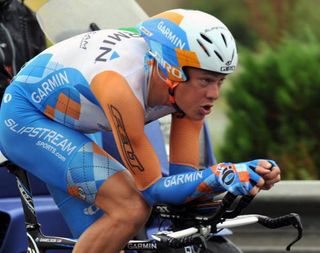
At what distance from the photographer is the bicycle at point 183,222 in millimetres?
5164

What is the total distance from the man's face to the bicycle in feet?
1.38

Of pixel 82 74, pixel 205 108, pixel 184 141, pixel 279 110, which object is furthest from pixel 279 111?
pixel 205 108

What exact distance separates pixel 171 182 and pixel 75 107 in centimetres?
65

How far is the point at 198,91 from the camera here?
5316 mm

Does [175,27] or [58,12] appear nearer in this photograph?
[175,27]

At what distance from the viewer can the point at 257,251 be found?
23.4 ft

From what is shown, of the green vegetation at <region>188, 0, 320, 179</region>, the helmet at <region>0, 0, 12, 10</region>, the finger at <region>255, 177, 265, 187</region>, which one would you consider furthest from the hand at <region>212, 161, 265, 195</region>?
the green vegetation at <region>188, 0, 320, 179</region>

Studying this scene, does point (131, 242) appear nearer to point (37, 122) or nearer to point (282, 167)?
point (37, 122)

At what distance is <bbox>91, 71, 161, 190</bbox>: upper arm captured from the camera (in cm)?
529

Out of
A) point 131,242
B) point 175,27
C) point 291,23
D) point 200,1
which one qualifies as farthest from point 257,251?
point 200,1

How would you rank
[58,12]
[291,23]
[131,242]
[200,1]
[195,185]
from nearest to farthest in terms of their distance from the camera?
1. [195,185]
2. [131,242]
3. [58,12]
4. [291,23]
5. [200,1]

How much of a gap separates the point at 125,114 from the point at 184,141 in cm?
54

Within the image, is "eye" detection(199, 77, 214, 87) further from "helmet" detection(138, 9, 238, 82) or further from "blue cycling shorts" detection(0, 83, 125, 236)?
"blue cycling shorts" detection(0, 83, 125, 236)

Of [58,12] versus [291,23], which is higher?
[58,12]
